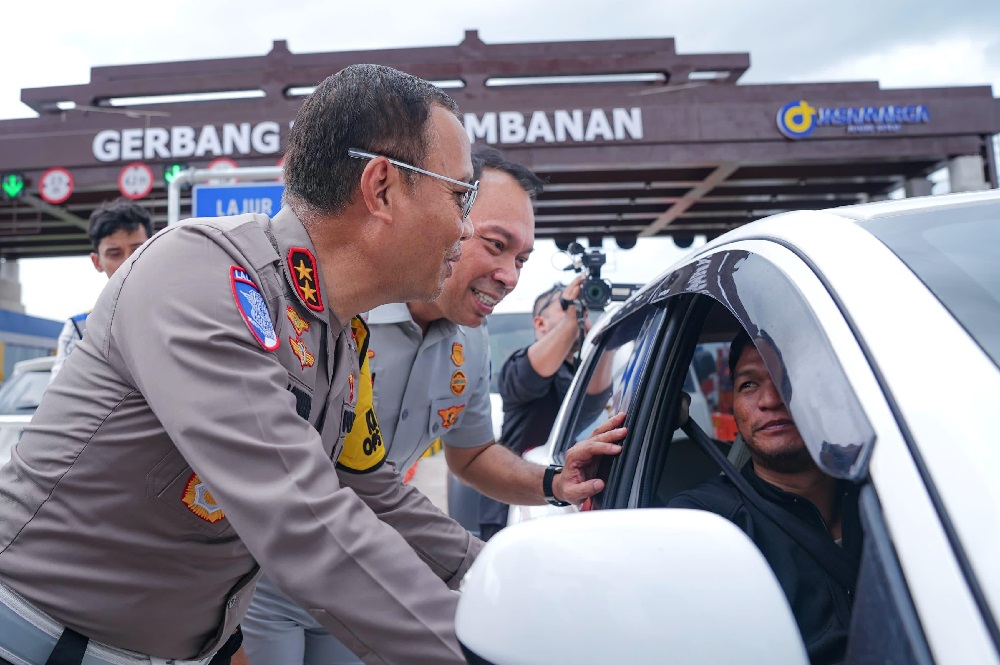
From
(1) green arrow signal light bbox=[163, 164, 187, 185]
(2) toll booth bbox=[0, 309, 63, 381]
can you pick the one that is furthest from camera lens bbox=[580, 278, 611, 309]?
(2) toll booth bbox=[0, 309, 63, 381]

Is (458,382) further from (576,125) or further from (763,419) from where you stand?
(576,125)

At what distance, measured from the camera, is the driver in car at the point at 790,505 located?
112 cm

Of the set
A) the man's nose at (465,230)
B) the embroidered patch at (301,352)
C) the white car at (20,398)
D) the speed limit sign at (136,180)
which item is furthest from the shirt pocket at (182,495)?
the speed limit sign at (136,180)

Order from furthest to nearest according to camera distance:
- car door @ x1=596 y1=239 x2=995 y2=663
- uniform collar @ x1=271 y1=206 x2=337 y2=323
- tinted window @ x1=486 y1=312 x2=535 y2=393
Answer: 1. tinted window @ x1=486 y1=312 x2=535 y2=393
2. uniform collar @ x1=271 y1=206 x2=337 y2=323
3. car door @ x1=596 y1=239 x2=995 y2=663

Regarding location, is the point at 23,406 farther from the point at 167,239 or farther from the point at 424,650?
the point at 424,650

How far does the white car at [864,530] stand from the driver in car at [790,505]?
0.54 ft

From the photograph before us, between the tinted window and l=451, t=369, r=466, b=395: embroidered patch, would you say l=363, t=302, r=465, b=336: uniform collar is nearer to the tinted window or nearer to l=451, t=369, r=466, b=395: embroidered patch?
l=451, t=369, r=466, b=395: embroidered patch

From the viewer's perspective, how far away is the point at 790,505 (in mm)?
1386

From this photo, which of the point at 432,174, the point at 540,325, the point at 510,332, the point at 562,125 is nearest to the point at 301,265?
the point at 432,174

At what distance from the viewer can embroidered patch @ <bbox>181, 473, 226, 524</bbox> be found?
112 cm

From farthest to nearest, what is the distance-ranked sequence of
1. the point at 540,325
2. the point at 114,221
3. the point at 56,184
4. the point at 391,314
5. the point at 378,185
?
the point at 56,184, the point at 540,325, the point at 114,221, the point at 391,314, the point at 378,185

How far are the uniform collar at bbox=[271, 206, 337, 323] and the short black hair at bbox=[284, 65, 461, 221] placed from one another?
0.05m

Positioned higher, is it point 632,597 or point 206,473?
point 206,473

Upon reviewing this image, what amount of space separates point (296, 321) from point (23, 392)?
4659 millimetres
